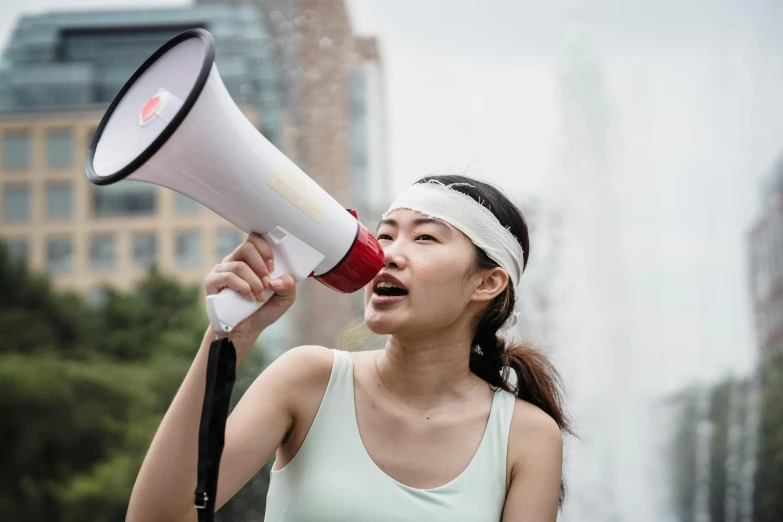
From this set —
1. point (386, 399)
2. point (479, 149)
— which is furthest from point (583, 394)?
point (386, 399)

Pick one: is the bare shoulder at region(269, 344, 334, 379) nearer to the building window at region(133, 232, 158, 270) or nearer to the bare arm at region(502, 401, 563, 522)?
the bare arm at region(502, 401, 563, 522)

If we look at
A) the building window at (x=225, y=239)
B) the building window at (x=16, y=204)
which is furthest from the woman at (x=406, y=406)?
the building window at (x=16, y=204)

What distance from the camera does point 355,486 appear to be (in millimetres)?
2012

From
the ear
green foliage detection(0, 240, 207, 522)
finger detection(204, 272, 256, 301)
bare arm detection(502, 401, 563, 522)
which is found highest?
finger detection(204, 272, 256, 301)

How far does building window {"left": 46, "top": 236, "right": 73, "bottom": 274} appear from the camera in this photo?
130 ft

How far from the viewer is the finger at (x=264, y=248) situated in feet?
6.09

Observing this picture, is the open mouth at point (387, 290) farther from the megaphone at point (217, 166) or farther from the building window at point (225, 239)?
the building window at point (225, 239)

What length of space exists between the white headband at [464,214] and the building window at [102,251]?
129 feet

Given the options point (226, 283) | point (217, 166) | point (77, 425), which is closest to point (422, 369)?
point (226, 283)

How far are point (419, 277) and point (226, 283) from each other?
1.68ft

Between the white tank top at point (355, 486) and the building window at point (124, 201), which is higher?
the white tank top at point (355, 486)

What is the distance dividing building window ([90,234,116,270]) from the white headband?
129 feet

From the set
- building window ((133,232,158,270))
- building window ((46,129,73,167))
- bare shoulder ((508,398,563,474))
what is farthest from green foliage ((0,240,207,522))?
building window ((46,129,73,167))

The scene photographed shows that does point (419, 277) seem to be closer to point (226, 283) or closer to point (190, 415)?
point (226, 283)
